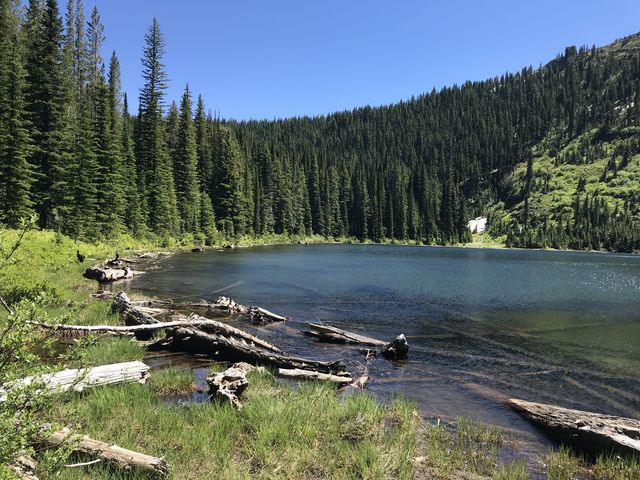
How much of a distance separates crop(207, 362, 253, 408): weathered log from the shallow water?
14.6ft

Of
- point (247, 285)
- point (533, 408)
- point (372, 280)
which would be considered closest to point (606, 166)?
point (372, 280)

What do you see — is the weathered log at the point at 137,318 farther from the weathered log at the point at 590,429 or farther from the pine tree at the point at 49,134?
the pine tree at the point at 49,134

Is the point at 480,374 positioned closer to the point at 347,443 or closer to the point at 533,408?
the point at 533,408

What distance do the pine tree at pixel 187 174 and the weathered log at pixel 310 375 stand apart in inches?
2902

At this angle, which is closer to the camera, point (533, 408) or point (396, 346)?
point (533, 408)

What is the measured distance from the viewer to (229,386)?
10.2 m

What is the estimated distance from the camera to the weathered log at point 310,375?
1266cm

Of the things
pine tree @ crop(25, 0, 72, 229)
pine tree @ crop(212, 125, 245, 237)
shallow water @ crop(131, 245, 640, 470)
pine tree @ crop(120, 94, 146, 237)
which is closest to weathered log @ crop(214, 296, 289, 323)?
shallow water @ crop(131, 245, 640, 470)

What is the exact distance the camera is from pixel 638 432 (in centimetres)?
903

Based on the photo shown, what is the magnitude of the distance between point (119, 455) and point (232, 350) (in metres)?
7.55

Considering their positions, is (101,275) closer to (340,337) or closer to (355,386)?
(340,337)

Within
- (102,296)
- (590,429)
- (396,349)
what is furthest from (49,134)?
(590,429)

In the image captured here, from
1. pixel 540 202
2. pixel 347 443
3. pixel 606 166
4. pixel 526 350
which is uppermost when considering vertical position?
pixel 606 166

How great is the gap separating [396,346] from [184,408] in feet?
30.6
